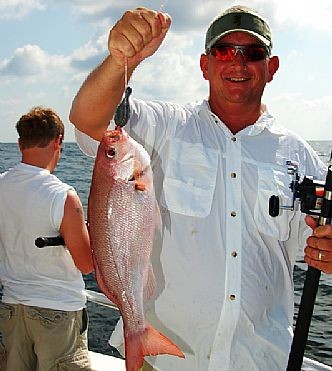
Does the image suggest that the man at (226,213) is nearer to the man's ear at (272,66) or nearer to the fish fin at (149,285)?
the man's ear at (272,66)

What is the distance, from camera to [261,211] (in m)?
3.20

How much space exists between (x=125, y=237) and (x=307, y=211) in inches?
42.5

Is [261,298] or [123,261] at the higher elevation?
[123,261]

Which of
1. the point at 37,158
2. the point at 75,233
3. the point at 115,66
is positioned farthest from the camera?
the point at 37,158

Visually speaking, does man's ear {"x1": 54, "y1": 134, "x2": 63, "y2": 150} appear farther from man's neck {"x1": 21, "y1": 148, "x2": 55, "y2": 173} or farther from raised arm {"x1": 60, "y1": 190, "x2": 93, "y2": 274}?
raised arm {"x1": 60, "y1": 190, "x2": 93, "y2": 274}

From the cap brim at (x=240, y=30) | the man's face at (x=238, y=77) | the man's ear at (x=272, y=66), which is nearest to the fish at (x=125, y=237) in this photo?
the man's face at (x=238, y=77)

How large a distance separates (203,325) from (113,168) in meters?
1.13

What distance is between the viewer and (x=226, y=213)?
315cm

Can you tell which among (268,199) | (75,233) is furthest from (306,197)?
(75,233)

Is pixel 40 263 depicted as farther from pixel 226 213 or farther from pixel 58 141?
pixel 226 213

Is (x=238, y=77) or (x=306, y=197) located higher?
(x=238, y=77)

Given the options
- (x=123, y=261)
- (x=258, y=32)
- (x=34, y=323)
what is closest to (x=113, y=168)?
(x=123, y=261)

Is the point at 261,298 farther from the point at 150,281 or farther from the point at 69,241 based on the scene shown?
the point at 69,241

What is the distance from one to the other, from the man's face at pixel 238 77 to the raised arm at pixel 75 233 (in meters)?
1.30
